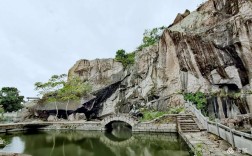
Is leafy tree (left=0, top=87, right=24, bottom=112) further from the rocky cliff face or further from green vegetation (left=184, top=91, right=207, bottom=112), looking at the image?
green vegetation (left=184, top=91, right=207, bottom=112)

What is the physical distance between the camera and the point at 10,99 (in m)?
48.6

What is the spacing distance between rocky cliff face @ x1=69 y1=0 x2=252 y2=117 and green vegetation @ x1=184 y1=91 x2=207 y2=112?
1161mm

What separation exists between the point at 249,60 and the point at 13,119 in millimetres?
36895

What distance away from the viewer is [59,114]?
37188 millimetres

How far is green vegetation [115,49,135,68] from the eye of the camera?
38469mm

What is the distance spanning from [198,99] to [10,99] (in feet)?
133

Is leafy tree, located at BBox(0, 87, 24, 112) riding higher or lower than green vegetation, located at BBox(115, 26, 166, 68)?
lower

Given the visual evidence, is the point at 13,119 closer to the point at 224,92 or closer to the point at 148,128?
the point at 148,128

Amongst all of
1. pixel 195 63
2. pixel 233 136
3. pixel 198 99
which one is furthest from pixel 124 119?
pixel 233 136

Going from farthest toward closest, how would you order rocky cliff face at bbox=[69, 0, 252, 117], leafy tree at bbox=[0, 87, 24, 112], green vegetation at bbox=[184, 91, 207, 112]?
leafy tree at bbox=[0, 87, 24, 112] < green vegetation at bbox=[184, 91, 207, 112] < rocky cliff face at bbox=[69, 0, 252, 117]

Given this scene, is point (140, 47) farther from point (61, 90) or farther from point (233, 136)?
point (233, 136)

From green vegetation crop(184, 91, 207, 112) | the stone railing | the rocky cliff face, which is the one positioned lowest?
the stone railing

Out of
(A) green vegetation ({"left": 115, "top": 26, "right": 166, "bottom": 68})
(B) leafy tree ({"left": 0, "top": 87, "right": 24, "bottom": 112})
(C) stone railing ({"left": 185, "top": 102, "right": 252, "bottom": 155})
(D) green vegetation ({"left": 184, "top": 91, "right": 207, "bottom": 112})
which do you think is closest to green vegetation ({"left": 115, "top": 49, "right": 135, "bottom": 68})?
(A) green vegetation ({"left": 115, "top": 26, "right": 166, "bottom": 68})

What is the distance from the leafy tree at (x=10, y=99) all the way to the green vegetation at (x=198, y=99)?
128 ft
